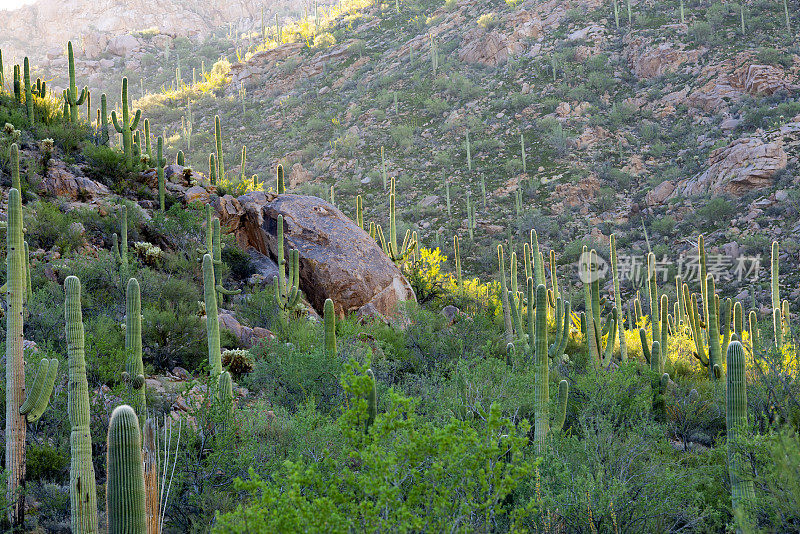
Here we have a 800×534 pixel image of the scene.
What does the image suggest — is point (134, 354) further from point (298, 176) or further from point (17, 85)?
point (298, 176)

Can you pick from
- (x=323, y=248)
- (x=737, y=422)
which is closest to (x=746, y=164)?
(x=323, y=248)

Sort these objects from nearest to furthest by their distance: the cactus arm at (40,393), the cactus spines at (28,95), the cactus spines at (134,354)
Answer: the cactus arm at (40,393), the cactus spines at (134,354), the cactus spines at (28,95)

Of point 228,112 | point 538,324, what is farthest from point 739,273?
point 228,112

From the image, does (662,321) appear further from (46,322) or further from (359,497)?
(46,322)

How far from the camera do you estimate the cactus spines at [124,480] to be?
395 centimetres

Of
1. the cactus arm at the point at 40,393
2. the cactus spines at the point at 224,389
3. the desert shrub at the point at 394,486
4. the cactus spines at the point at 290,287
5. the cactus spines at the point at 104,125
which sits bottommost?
the desert shrub at the point at 394,486

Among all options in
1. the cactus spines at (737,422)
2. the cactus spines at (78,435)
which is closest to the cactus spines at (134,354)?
the cactus spines at (78,435)

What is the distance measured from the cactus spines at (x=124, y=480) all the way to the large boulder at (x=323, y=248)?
8.88m

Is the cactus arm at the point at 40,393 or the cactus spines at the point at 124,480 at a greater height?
the cactus arm at the point at 40,393

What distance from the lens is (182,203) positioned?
1457 centimetres

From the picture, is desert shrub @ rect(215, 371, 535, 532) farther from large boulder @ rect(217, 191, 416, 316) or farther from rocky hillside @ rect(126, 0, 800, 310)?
rocky hillside @ rect(126, 0, 800, 310)

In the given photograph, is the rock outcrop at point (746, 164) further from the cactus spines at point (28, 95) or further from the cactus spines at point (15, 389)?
the cactus spines at point (15, 389)

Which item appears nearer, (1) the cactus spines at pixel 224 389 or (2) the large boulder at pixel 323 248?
(1) the cactus spines at pixel 224 389

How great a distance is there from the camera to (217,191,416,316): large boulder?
1325cm
